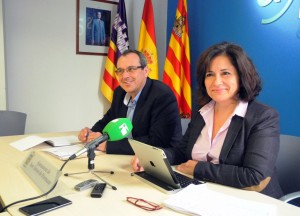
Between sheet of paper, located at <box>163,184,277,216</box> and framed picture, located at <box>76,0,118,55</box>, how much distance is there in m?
2.62

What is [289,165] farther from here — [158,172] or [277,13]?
[277,13]

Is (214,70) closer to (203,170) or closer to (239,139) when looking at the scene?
(239,139)

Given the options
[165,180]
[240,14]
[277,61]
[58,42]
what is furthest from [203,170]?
[58,42]

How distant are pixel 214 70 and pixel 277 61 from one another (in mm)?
1177

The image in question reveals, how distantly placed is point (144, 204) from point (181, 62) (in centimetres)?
244

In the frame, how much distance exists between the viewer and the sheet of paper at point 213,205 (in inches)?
39.9

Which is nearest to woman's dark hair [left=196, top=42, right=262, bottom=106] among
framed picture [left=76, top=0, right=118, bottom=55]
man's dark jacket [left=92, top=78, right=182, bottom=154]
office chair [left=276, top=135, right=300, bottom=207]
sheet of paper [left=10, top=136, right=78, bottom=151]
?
office chair [left=276, top=135, right=300, bottom=207]

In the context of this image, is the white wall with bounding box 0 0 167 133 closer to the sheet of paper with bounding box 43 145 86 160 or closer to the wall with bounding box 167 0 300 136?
the wall with bounding box 167 0 300 136

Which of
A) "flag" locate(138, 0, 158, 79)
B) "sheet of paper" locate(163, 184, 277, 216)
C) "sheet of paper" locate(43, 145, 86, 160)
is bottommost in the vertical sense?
"sheet of paper" locate(43, 145, 86, 160)

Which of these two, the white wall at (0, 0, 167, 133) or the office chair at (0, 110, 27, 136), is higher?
the white wall at (0, 0, 167, 133)

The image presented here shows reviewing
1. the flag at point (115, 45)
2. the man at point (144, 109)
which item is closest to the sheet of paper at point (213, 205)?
the man at point (144, 109)

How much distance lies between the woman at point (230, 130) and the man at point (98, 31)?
208 cm

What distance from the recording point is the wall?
7.66 feet

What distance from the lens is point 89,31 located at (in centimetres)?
342
